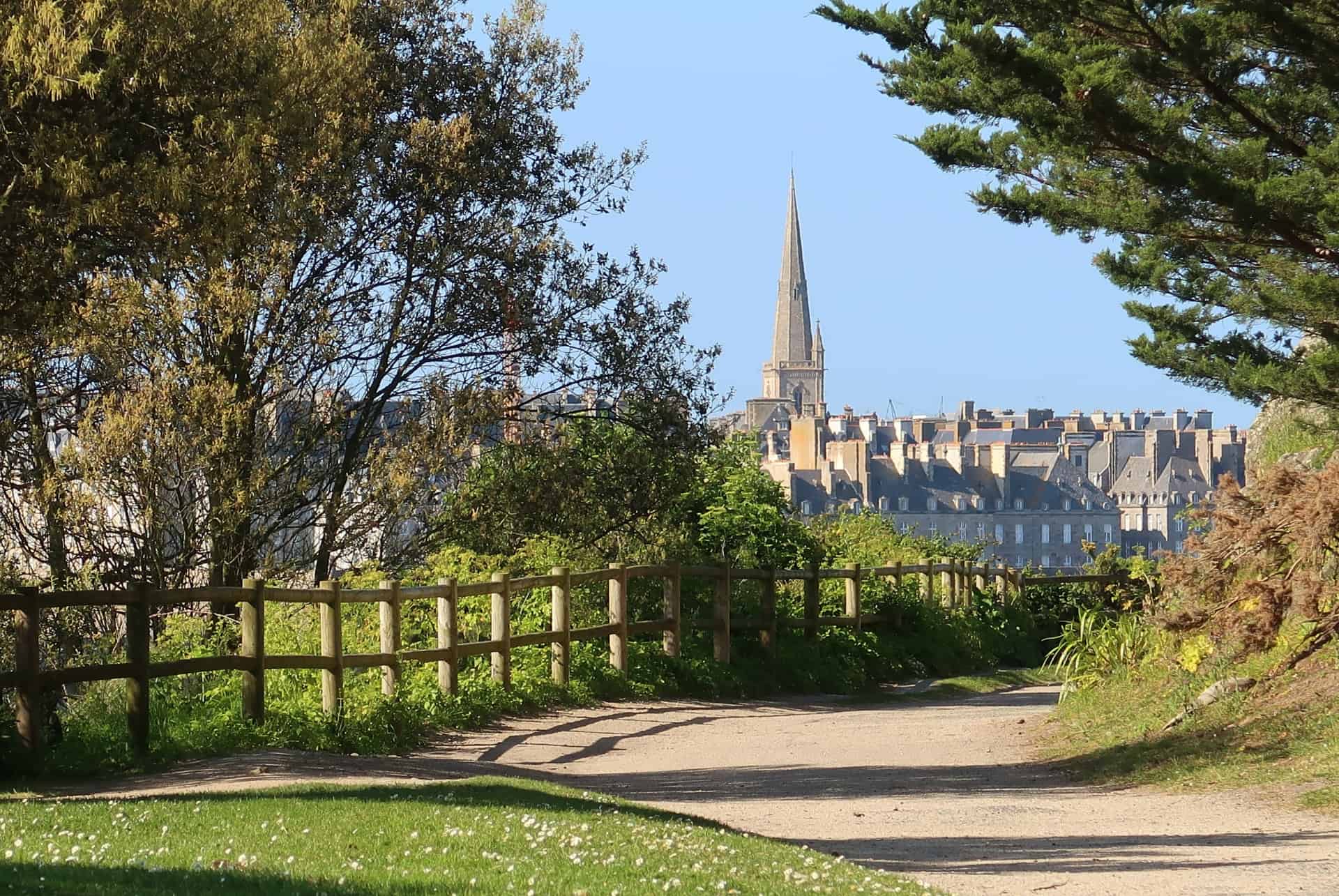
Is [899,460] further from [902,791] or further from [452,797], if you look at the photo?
[452,797]

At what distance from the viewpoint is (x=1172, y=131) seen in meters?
16.8

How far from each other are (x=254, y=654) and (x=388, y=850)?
223 inches

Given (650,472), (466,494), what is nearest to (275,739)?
(466,494)

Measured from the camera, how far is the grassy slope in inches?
468

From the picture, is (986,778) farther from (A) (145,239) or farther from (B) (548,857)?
(A) (145,239)

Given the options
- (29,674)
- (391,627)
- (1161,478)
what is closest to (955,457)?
(1161,478)

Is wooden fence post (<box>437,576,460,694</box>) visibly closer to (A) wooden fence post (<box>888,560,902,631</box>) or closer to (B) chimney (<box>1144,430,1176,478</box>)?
(A) wooden fence post (<box>888,560,902,631</box>)

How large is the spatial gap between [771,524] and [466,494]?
4944 mm

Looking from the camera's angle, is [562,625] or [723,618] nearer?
[562,625]

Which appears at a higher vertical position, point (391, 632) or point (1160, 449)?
point (1160, 449)

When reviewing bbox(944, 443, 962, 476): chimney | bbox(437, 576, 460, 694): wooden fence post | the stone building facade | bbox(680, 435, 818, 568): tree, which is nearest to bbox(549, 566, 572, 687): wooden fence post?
bbox(437, 576, 460, 694): wooden fence post

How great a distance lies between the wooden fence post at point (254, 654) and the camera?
13430 millimetres

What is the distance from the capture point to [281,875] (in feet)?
23.8

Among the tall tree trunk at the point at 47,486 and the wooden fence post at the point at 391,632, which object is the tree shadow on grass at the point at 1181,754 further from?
the tall tree trunk at the point at 47,486
